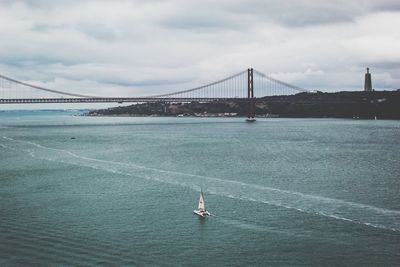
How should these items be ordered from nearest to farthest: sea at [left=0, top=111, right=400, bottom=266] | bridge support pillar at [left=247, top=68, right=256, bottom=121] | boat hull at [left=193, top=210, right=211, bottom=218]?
A: sea at [left=0, top=111, right=400, bottom=266] < boat hull at [left=193, top=210, right=211, bottom=218] < bridge support pillar at [left=247, top=68, right=256, bottom=121]

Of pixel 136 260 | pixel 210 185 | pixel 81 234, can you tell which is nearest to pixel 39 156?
pixel 210 185

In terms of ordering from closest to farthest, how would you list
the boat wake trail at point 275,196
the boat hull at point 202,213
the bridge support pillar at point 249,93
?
the boat wake trail at point 275,196 < the boat hull at point 202,213 < the bridge support pillar at point 249,93

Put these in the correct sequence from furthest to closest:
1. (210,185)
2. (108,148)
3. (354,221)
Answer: (108,148) < (210,185) < (354,221)

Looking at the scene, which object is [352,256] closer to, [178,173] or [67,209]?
[67,209]

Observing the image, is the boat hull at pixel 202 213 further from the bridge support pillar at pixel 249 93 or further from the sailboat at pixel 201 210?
the bridge support pillar at pixel 249 93

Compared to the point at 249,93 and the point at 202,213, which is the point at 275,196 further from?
the point at 249,93

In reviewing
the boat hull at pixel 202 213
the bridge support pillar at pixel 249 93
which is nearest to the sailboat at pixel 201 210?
the boat hull at pixel 202 213

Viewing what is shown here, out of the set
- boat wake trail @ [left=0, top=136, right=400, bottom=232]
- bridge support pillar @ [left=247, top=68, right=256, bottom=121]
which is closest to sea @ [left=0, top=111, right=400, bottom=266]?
boat wake trail @ [left=0, top=136, right=400, bottom=232]

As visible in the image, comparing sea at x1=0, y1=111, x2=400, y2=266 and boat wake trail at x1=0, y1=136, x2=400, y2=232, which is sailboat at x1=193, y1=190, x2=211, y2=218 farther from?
boat wake trail at x1=0, y1=136, x2=400, y2=232

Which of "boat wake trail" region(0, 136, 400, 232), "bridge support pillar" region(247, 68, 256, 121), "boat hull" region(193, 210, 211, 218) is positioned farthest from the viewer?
"bridge support pillar" region(247, 68, 256, 121)
